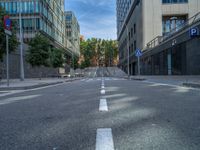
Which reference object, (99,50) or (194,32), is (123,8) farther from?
(194,32)

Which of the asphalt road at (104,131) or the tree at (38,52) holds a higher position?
the tree at (38,52)

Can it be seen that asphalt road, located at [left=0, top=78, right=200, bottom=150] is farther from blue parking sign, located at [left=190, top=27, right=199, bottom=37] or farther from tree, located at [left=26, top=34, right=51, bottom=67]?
tree, located at [left=26, top=34, right=51, bottom=67]

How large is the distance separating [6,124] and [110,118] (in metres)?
2.02

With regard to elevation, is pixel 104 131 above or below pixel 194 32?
below

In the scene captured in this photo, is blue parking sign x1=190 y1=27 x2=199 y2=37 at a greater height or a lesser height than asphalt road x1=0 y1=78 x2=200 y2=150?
greater

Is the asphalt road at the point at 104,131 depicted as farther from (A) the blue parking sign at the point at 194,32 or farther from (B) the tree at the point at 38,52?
(B) the tree at the point at 38,52

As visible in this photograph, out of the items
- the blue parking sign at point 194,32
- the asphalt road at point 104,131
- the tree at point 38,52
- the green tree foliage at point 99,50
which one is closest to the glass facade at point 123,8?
the tree at point 38,52

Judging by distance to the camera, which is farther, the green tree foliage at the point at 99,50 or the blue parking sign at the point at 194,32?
the green tree foliage at the point at 99,50

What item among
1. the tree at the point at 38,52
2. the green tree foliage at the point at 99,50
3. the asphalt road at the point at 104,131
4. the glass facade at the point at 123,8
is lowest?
the asphalt road at the point at 104,131

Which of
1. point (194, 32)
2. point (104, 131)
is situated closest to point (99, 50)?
point (194, 32)

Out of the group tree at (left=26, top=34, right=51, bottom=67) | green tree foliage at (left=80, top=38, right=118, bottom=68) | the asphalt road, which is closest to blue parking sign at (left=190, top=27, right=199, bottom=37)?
the asphalt road

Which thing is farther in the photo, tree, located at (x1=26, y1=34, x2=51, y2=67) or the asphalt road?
tree, located at (x1=26, y1=34, x2=51, y2=67)

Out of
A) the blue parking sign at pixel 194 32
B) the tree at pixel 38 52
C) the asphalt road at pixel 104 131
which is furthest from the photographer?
the tree at pixel 38 52

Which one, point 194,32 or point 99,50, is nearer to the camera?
point 194,32
